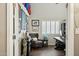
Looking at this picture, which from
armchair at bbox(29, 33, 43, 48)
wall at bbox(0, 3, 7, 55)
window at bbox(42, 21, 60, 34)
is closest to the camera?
wall at bbox(0, 3, 7, 55)

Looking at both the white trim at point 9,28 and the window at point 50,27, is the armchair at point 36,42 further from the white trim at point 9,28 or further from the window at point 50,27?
the white trim at point 9,28

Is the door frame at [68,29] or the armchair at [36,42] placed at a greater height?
the door frame at [68,29]

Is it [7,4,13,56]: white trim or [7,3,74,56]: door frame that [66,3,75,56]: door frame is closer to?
[7,3,74,56]: door frame

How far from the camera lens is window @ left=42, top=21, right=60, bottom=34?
22.6ft

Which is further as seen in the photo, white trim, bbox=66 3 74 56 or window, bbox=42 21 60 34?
window, bbox=42 21 60 34

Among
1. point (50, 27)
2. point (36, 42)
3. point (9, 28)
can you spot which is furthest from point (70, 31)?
point (50, 27)

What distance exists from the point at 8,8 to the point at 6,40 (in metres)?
0.43

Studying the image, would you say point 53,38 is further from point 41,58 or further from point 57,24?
point 41,58

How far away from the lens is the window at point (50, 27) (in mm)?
6895

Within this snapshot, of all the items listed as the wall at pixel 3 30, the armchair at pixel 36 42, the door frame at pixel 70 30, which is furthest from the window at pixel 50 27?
the wall at pixel 3 30

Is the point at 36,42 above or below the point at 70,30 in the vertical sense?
below

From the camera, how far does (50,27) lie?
6953 millimetres

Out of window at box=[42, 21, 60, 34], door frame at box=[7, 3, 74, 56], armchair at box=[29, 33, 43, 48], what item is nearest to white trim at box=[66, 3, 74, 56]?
door frame at box=[7, 3, 74, 56]

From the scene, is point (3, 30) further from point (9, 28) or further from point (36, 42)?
point (36, 42)
